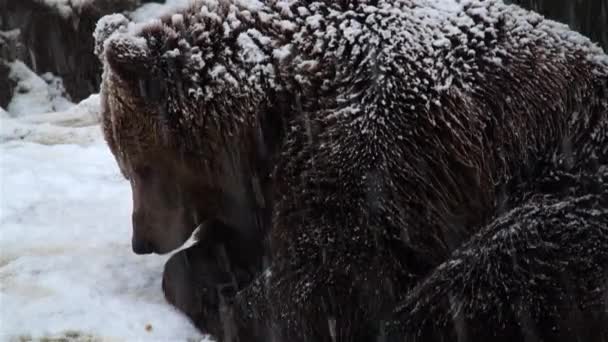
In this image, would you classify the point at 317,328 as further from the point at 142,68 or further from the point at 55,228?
the point at 55,228

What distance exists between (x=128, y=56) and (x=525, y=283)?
1683 millimetres

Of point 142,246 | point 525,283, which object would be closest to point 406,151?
point 525,283

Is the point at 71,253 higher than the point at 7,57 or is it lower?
higher

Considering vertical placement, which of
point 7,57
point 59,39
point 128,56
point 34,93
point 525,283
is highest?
point 128,56

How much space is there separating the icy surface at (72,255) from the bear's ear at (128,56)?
3.07ft

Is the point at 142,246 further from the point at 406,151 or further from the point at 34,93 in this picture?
the point at 34,93

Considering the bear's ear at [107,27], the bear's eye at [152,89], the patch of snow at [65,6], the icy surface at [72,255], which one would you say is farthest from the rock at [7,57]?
the bear's eye at [152,89]

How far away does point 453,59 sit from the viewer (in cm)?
308

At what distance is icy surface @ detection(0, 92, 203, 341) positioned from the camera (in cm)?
314

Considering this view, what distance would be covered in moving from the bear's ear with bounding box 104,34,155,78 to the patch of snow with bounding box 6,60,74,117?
7820mm

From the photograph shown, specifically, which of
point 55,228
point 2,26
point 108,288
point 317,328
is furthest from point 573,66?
point 2,26

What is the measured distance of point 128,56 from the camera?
3102 millimetres

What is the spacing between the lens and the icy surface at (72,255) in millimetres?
3137

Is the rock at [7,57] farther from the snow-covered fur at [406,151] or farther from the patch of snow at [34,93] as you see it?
the snow-covered fur at [406,151]
